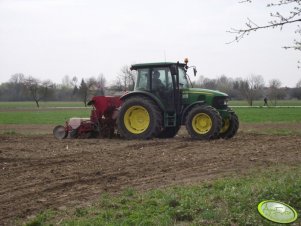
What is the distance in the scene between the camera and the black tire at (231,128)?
1487cm

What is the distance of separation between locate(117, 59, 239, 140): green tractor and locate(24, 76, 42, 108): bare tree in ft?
226

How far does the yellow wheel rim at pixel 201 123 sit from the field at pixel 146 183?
5.43 feet

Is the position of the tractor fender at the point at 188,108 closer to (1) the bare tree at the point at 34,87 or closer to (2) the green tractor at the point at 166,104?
(2) the green tractor at the point at 166,104

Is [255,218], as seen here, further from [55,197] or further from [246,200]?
[55,197]

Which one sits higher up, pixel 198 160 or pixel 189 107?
pixel 189 107

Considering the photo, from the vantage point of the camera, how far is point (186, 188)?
23.1 feet

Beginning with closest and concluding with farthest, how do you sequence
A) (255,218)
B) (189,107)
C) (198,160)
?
(255,218)
(198,160)
(189,107)

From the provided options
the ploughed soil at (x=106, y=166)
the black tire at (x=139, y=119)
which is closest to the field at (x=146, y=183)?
the ploughed soil at (x=106, y=166)

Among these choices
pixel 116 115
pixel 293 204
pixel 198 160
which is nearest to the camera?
pixel 293 204

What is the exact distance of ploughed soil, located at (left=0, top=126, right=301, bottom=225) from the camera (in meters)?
6.90

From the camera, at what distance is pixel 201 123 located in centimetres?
1391

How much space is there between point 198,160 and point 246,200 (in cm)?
365

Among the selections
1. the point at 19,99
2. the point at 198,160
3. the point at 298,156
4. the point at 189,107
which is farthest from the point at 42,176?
the point at 19,99

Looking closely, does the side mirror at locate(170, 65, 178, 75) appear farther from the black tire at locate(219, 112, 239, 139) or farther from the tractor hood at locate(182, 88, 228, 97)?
the black tire at locate(219, 112, 239, 139)
